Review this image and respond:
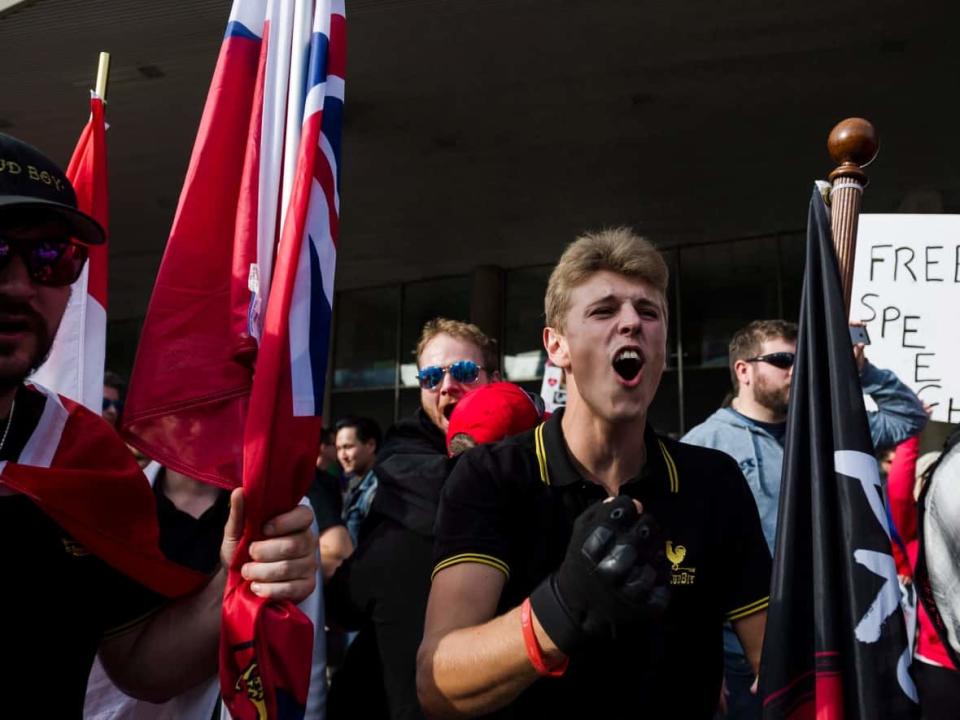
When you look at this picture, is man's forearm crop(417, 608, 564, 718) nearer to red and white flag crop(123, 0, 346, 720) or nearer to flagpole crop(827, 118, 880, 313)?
red and white flag crop(123, 0, 346, 720)

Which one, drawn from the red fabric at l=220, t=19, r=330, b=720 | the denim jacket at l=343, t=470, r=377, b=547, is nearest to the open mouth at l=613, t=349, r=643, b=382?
the red fabric at l=220, t=19, r=330, b=720

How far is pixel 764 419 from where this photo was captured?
4094mm

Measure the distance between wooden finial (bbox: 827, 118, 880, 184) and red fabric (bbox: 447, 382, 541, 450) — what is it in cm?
116

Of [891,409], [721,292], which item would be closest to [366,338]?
[721,292]

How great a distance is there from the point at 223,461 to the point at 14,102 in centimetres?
1068

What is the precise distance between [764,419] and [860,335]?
2.24 feet

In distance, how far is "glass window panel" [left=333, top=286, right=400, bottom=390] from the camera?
56.5ft

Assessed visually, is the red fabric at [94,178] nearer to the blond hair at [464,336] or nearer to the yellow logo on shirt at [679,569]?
the blond hair at [464,336]

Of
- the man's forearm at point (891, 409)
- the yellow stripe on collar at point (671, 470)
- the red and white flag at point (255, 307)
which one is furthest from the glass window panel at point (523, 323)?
the red and white flag at point (255, 307)

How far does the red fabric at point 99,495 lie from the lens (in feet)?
5.55

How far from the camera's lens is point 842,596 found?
1839mm

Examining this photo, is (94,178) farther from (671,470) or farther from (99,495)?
(671,470)

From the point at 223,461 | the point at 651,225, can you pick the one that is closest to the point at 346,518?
the point at 223,461

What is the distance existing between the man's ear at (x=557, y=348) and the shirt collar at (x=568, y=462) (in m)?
0.14
